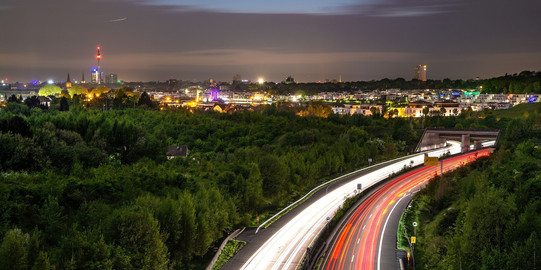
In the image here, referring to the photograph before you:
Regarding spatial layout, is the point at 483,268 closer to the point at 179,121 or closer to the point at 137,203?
the point at 137,203

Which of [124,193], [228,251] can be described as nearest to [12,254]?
[124,193]

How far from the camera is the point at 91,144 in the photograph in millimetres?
48781

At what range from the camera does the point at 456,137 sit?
265ft

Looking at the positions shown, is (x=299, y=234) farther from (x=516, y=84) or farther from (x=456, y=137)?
(x=516, y=84)

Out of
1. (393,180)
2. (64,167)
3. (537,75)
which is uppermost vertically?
(537,75)

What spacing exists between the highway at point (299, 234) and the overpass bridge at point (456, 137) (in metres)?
30.5

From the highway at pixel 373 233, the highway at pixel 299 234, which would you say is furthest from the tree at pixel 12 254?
the highway at pixel 373 233

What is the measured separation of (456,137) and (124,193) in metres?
63.3

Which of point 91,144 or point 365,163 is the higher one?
point 91,144

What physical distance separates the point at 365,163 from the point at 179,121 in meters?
40.7

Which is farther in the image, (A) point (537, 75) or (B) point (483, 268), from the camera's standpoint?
(A) point (537, 75)

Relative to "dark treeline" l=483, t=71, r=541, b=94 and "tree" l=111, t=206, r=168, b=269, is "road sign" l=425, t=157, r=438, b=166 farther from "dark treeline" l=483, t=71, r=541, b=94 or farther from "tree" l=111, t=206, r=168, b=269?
"dark treeline" l=483, t=71, r=541, b=94

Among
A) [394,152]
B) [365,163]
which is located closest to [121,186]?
[365,163]

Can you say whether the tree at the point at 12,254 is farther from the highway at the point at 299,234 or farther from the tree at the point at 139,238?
the highway at the point at 299,234
